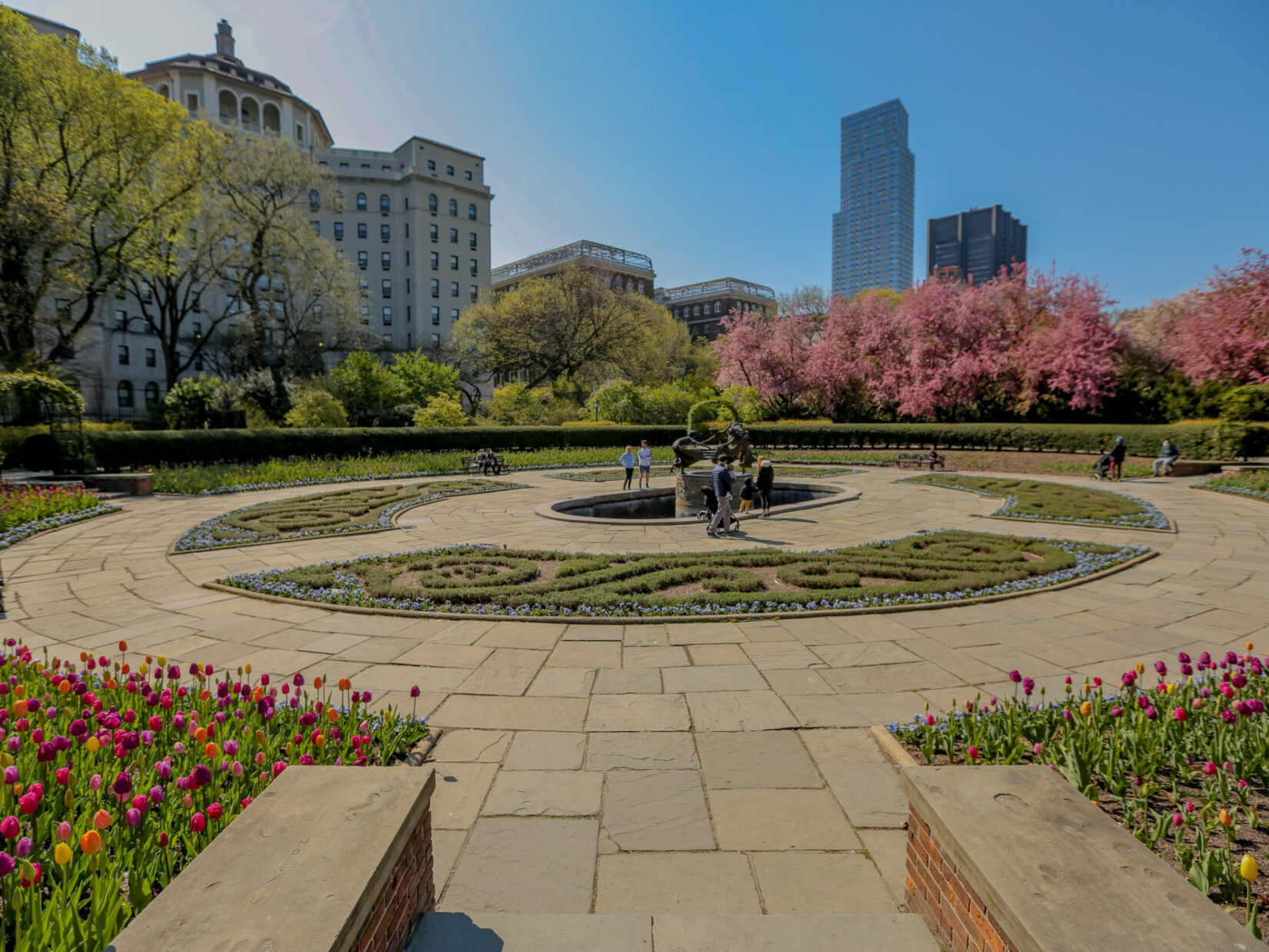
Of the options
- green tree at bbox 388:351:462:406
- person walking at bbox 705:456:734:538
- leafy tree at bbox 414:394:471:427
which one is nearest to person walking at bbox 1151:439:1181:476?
person walking at bbox 705:456:734:538

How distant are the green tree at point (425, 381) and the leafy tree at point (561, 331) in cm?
236

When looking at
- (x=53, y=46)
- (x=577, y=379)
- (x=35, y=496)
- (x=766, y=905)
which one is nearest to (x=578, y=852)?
(x=766, y=905)

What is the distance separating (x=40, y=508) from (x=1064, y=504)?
69.0ft

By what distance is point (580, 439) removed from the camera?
98.2ft

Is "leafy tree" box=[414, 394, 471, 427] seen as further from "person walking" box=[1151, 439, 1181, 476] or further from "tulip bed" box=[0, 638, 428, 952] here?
"person walking" box=[1151, 439, 1181, 476]

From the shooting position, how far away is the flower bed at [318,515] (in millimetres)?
10656

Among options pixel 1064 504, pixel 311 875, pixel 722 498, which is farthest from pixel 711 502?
pixel 311 875

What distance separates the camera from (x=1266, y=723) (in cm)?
329

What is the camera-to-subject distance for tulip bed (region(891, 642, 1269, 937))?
253 centimetres

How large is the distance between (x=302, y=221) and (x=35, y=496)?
95.1 ft

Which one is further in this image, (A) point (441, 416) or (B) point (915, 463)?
(A) point (441, 416)

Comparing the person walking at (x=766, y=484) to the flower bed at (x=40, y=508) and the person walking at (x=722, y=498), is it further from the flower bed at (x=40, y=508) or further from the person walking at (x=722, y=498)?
the flower bed at (x=40, y=508)

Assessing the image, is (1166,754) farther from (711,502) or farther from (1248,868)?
(711,502)

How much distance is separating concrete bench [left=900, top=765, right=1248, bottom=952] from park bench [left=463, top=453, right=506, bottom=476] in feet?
66.5
